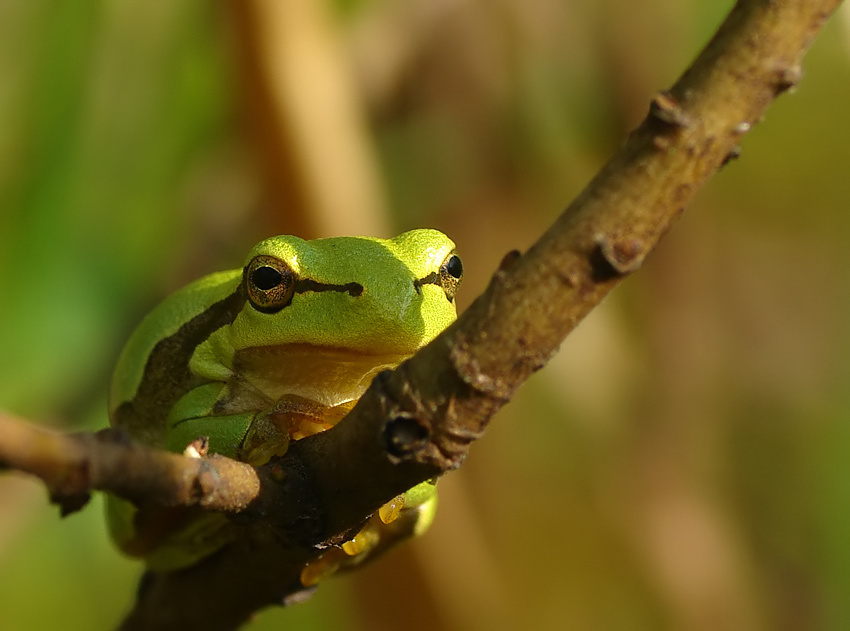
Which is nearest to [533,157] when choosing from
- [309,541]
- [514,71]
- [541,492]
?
[514,71]

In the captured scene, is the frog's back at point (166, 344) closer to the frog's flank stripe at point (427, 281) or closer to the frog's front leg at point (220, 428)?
the frog's front leg at point (220, 428)

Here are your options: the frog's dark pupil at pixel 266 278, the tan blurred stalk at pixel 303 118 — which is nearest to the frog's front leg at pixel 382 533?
the frog's dark pupil at pixel 266 278

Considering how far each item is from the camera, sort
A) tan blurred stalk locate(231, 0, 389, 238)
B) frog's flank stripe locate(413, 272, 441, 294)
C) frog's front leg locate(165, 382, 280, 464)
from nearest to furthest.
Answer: frog's front leg locate(165, 382, 280, 464), frog's flank stripe locate(413, 272, 441, 294), tan blurred stalk locate(231, 0, 389, 238)

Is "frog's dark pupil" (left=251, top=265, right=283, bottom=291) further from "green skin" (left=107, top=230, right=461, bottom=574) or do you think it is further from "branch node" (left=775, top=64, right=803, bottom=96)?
"branch node" (left=775, top=64, right=803, bottom=96)

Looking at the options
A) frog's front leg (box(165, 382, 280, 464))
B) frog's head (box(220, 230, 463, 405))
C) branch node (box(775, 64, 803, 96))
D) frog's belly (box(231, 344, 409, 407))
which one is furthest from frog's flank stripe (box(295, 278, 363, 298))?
branch node (box(775, 64, 803, 96))

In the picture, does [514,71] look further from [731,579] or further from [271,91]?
[731,579]
